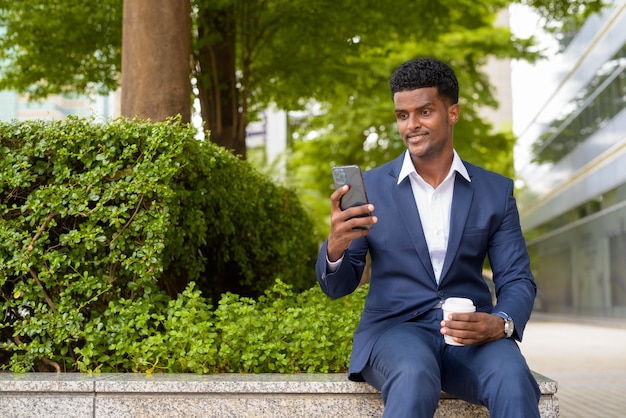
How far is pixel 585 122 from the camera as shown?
110 feet

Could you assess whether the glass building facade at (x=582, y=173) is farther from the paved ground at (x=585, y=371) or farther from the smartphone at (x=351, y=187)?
the smartphone at (x=351, y=187)

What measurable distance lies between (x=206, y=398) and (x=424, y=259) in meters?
1.36

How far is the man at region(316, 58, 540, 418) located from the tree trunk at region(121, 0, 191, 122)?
10.3 feet

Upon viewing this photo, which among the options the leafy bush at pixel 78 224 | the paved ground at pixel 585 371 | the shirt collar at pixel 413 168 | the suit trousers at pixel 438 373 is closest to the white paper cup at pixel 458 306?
the suit trousers at pixel 438 373

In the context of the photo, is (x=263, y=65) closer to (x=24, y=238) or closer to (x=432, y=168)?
(x=24, y=238)

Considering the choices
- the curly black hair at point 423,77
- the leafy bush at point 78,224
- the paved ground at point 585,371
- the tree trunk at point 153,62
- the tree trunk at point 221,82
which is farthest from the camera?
the tree trunk at point 221,82

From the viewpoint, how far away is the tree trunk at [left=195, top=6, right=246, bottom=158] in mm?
11438

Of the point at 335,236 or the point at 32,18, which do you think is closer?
the point at 335,236

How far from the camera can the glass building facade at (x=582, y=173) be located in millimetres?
28203

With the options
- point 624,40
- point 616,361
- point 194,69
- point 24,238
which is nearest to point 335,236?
point 24,238

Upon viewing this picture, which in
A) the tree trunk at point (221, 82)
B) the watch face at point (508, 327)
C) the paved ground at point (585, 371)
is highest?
the tree trunk at point (221, 82)

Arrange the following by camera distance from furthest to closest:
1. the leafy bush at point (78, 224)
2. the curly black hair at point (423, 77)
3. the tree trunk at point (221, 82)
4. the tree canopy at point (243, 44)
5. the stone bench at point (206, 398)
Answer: the tree canopy at point (243, 44) → the tree trunk at point (221, 82) → the leafy bush at point (78, 224) → the stone bench at point (206, 398) → the curly black hair at point (423, 77)

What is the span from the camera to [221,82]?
1155 cm

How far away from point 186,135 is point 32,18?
8053 millimetres
